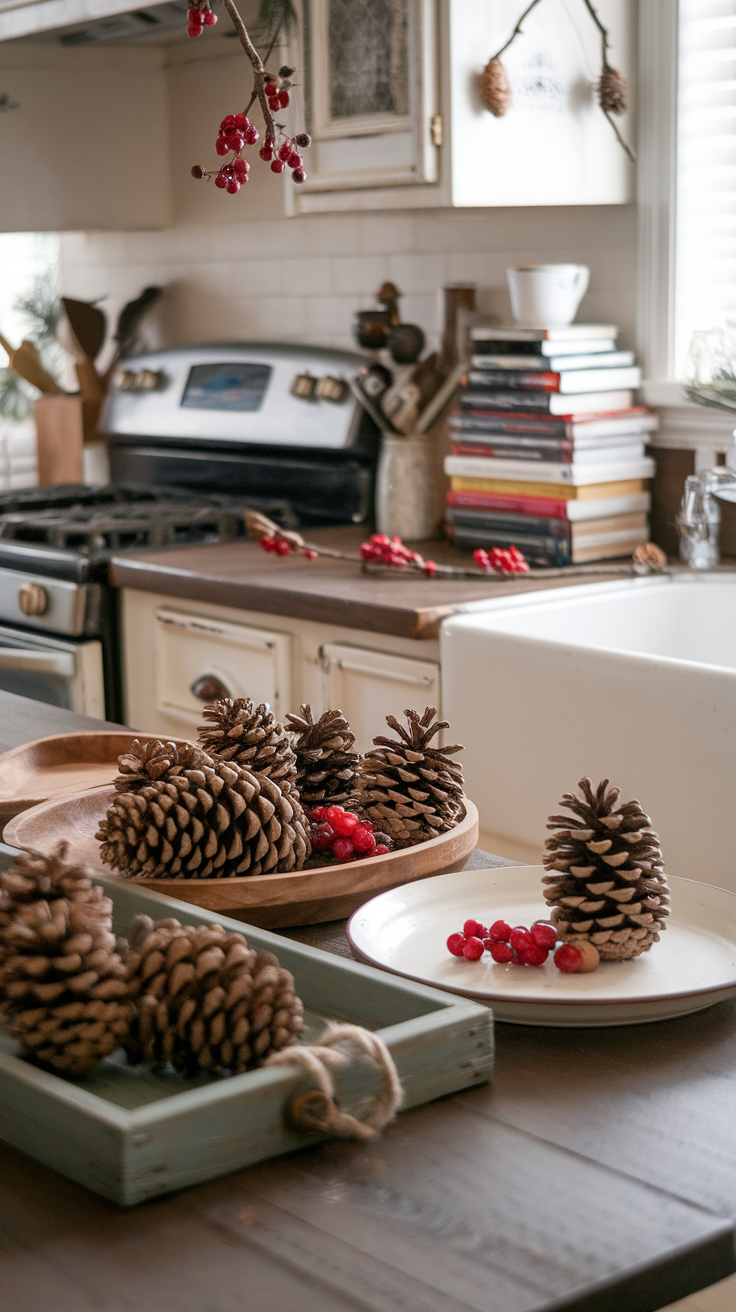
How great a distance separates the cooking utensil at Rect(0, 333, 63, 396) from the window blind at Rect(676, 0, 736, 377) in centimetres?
184

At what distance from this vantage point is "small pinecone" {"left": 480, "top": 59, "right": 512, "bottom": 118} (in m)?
2.45

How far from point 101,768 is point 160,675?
1.21 meters

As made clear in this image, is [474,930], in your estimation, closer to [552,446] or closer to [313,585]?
[313,585]

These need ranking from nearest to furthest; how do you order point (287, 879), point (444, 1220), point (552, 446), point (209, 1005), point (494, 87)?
point (444, 1220) < point (209, 1005) < point (287, 879) < point (494, 87) < point (552, 446)

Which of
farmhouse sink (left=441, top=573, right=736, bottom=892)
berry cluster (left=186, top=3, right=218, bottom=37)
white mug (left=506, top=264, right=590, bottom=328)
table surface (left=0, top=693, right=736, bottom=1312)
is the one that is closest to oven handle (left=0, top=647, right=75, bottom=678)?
farmhouse sink (left=441, top=573, right=736, bottom=892)

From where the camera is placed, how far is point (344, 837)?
44.8 inches

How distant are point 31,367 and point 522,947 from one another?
10.7ft

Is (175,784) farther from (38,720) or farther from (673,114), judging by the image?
(673,114)

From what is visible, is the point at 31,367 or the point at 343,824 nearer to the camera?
the point at 343,824

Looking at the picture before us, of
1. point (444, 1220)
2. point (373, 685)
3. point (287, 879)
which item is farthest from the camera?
point (373, 685)

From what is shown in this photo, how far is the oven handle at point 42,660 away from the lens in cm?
275

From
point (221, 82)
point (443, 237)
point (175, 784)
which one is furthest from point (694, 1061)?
point (221, 82)

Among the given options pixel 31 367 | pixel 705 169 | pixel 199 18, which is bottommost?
pixel 31 367

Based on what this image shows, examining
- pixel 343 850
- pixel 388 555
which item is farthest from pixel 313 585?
pixel 343 850
